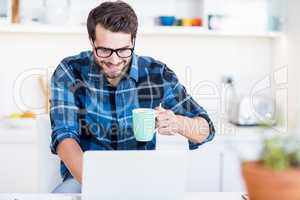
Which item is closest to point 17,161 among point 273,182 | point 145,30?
point 145,30

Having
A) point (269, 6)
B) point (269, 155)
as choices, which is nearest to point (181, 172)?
point (269, 155)

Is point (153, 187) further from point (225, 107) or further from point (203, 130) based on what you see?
point (225, 107)

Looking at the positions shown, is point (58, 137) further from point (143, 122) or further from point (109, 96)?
point (143, 122)

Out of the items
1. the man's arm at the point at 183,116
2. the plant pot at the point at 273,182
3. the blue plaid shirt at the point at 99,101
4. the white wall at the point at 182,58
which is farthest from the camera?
the white wall at the point at 182,58

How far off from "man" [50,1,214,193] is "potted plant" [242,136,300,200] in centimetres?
87

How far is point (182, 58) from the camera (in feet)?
11.4

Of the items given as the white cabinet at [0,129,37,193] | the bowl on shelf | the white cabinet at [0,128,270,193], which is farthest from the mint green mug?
the bowl on shelf

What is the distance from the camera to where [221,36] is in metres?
3.49

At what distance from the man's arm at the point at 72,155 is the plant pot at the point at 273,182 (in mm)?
969

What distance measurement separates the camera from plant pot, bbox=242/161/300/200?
0.96m

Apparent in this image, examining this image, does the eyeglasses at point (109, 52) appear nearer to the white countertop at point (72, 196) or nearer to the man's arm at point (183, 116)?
the man's arm at point (183, 116)

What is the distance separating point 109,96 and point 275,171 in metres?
1.25

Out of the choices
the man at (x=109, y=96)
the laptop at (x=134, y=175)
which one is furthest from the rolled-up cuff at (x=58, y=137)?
the laptop at (x=134, y=175)

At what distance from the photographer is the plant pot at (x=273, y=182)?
0.96 metres
